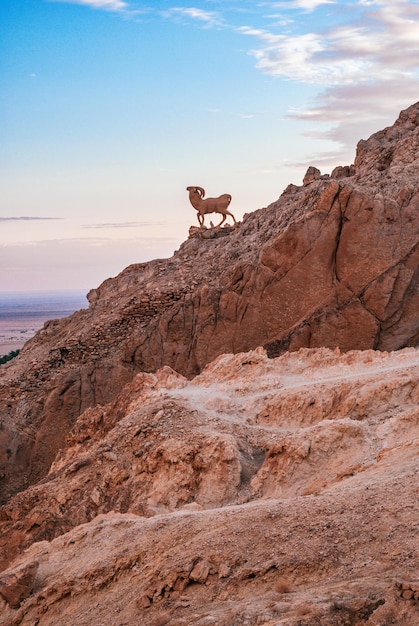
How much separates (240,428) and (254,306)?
8.08 metres

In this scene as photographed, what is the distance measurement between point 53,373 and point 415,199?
1083cm

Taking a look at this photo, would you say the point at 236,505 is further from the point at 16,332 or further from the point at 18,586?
the point at 16,332

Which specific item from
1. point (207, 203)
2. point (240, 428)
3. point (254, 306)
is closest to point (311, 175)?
point (207, 203)

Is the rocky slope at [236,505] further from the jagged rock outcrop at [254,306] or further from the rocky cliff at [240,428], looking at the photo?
the jagged rock outcrop at [254,306]

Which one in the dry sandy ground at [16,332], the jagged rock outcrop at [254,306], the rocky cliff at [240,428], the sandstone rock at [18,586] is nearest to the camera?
the rocky cliff at [240,428]

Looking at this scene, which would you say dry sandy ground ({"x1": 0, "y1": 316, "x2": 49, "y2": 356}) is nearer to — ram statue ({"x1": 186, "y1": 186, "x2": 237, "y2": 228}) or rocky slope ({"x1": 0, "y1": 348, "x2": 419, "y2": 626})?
ram statue ({"x1": 186, "y1": 186, "x2": 237, "y2": 228})

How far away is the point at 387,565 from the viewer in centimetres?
832

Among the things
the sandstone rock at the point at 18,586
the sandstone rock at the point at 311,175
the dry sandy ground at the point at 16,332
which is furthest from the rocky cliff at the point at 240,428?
the dry sandy ground at the point at 16,332

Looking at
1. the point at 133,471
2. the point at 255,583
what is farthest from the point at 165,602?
the point at 133,471

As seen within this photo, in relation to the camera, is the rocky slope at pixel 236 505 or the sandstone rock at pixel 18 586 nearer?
the rocky slope at pixel 236 505

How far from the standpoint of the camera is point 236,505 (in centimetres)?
1169

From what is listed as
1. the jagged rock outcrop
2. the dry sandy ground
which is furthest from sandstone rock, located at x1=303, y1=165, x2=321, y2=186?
the dry sandy ground

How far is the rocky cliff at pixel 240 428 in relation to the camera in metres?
9.00

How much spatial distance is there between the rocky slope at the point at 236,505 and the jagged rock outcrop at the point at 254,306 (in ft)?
14.9
